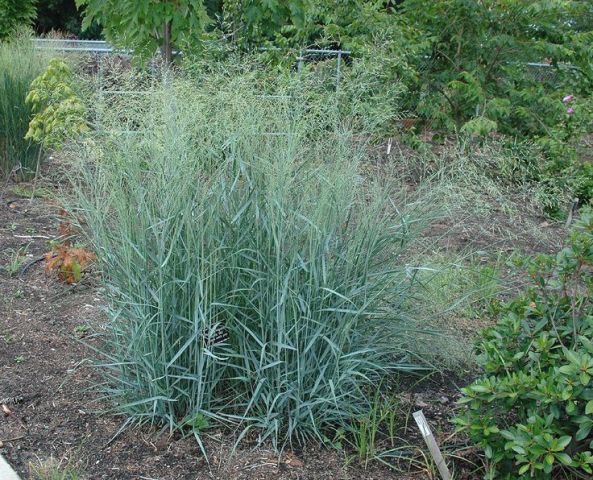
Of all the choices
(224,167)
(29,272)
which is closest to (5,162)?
(29,272)

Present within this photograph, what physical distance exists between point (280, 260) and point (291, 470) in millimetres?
862

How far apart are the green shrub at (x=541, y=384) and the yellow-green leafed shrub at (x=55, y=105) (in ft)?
12.4

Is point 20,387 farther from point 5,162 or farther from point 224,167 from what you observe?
point 5,162

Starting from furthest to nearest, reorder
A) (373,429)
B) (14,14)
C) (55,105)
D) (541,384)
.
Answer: (14,14) → (55,105) → (373,429) → (541,384)

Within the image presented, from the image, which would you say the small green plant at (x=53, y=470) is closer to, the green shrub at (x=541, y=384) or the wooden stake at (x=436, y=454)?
the wooden stake at (x=436, y=454)

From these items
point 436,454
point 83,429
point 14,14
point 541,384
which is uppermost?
point 14,14

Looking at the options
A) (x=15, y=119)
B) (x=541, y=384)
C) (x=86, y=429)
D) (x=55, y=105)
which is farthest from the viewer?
(x=15, y=119)

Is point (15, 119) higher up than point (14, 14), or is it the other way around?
point (14, 14)

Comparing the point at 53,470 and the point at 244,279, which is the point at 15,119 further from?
the point at 53,470

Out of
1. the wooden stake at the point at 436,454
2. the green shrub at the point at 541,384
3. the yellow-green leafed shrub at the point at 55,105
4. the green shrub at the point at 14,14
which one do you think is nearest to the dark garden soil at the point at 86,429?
the wooden stake at the point at 436,454

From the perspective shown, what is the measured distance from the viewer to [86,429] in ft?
12.1

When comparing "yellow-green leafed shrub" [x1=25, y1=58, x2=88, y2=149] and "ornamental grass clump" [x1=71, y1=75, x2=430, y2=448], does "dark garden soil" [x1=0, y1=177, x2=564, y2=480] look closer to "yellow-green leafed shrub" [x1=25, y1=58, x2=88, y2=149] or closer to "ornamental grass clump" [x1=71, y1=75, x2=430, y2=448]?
"ornamental grass clump" [x1=71, y1=75, x2=430, y2=448]

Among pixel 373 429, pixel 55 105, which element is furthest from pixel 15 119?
pixel 373 429

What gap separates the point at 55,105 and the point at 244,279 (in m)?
3.66
